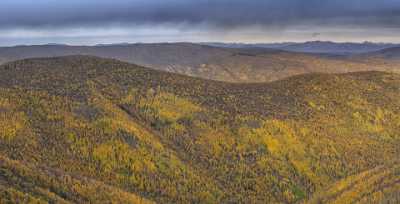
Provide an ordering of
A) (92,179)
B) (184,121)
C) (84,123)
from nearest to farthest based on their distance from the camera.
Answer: (92,179) → (84,123) → (184,121)

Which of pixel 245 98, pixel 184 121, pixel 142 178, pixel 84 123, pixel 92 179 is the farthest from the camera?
pixel 245 98

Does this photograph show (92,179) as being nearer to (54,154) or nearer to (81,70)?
(54,154)

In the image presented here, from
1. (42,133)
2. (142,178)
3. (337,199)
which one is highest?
(42,133)

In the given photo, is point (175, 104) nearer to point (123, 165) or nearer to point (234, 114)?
point (234, 114)

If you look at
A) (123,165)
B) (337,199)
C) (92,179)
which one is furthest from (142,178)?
(337,199)

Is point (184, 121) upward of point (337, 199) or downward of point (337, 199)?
upward

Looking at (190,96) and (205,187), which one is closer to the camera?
(205,187)
